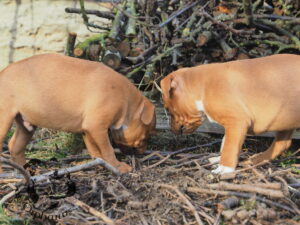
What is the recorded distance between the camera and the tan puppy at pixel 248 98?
188 inches

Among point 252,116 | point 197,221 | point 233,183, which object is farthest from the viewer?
point 252,116

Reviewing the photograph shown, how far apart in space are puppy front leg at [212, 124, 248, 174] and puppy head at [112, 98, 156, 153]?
3.44ft

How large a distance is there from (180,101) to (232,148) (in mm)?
884

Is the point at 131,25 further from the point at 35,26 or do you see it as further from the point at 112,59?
the point at 35,26

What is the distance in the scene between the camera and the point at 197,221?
3.73 meters

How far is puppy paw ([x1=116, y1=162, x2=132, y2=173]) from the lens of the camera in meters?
5.04

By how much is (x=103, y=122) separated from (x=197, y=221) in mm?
1745

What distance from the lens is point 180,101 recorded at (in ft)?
17.4

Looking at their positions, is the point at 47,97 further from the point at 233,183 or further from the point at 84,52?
the point at 233,183

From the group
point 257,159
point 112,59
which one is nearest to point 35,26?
point 112,59

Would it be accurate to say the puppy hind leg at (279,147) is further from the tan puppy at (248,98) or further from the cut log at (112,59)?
the cut log at (112,59)

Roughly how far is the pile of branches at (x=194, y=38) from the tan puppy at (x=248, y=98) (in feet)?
4.29

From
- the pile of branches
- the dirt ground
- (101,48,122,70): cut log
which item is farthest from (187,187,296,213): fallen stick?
(101,48,122,70): cut log

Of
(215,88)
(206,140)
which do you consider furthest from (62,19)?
(215,88)
